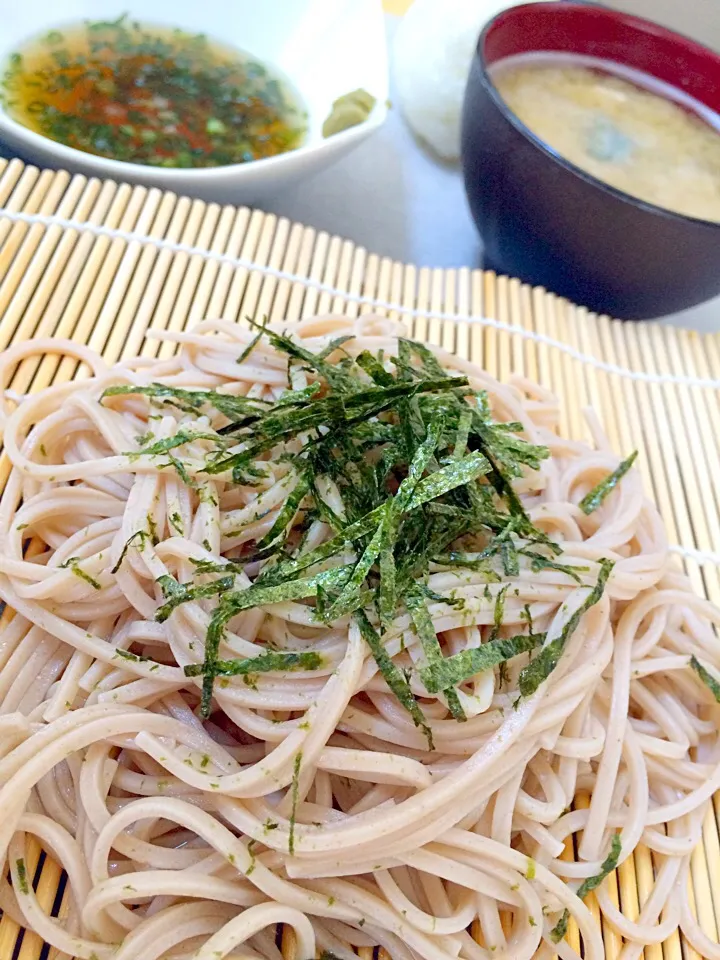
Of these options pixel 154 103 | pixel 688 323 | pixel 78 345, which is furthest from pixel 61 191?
pixel 688 323

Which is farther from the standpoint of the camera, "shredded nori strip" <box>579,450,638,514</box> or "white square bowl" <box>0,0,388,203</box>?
"white square bowl" <box>0,0,388,203</box>

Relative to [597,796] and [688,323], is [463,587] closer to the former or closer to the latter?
[597,796]

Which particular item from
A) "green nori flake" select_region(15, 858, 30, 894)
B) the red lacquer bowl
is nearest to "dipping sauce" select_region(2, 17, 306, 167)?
the red lacquer bowl

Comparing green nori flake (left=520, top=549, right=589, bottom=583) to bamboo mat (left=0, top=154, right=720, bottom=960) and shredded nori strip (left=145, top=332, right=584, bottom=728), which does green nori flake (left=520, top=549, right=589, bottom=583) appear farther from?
bamboo mat (left=0, top=154, right=720, bottom=960)

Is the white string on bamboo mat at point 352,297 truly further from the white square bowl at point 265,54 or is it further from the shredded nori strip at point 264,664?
the shredded nori strip at point 264,664

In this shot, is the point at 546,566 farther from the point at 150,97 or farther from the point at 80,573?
the point at 150,97

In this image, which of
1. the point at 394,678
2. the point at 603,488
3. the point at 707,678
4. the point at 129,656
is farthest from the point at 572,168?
the point at 129,656
